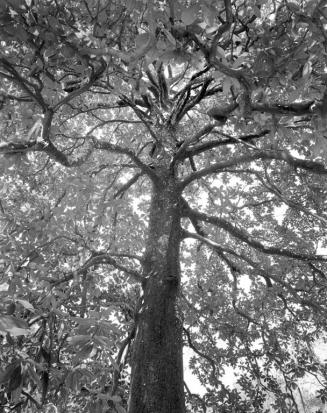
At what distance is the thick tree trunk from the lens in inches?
118

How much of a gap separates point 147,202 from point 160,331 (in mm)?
4699

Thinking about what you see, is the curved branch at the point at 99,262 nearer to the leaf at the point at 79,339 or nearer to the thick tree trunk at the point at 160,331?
the thick tree trunk at the point at 160,331

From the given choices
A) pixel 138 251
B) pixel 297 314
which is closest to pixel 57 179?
pixel 138 251

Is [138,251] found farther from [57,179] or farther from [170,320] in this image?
[170,320]

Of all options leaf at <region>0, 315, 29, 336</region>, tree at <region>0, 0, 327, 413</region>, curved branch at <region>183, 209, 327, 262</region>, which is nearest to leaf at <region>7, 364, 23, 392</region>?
tree at <region>0, 0, 327, 413</region>

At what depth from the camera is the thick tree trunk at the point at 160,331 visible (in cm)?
300

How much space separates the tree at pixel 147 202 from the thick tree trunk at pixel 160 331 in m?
0.02

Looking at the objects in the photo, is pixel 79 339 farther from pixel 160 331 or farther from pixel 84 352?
pixel 160 331

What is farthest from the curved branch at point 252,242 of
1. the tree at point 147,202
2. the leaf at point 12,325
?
the leaf at point 12,325

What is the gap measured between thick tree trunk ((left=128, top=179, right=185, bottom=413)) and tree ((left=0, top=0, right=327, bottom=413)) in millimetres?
16

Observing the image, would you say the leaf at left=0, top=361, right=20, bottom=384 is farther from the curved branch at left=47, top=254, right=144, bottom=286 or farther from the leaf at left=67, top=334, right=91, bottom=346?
the curved branch at left=47, top=254, right=144, bottom=286

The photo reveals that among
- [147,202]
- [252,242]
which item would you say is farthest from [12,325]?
[147,202]

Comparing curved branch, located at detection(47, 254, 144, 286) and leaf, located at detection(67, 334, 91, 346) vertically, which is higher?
curved branch, located at detection(47, 254, 144, 286)

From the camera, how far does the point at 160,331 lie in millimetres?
3488
